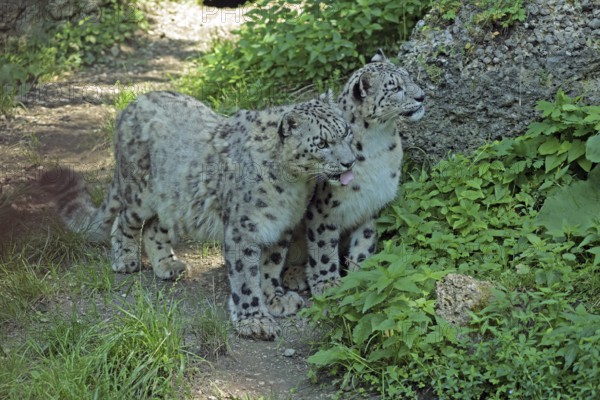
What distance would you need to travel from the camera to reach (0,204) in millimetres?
8680

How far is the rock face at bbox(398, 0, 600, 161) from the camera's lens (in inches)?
317

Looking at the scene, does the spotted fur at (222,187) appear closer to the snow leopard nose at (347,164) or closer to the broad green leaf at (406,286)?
the snow leopard nose at (347,164)

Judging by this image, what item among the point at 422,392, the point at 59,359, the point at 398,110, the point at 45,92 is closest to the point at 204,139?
the point at 398,110

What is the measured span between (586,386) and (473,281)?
1202 millimetres

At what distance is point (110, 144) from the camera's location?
10555 mm

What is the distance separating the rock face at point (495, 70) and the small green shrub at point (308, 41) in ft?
4.32

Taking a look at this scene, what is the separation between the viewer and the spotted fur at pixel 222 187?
7.30 metres

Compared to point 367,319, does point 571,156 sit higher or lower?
higher

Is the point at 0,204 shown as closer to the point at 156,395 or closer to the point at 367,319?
the point at 156,395

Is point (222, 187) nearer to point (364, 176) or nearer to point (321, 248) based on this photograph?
point (321, 248)

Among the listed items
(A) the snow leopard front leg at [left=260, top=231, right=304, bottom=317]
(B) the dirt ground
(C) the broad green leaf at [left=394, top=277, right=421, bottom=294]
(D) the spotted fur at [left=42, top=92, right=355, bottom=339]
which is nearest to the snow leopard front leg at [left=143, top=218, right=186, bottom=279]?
(D) the spotted fur at [left=42, top=92, right=355, bottom=339]

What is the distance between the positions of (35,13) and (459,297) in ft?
27.0

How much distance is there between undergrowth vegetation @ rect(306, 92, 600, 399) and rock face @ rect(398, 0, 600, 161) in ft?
0.81

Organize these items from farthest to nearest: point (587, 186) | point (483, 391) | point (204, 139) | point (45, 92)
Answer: point (45, 92), point (204, 139), point (587, 186), point (483, 391)
